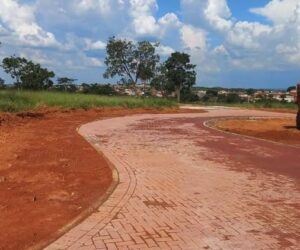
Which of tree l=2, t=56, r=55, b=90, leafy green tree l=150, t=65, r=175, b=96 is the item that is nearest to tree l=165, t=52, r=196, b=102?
leafy green tree l=150, t=65, r=175, b=96

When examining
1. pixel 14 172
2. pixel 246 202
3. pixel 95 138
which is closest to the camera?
pixel 246 202

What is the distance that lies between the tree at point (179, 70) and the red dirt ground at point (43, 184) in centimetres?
3985

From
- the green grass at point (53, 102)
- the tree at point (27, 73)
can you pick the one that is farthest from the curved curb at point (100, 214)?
the tree at point (27, 73)

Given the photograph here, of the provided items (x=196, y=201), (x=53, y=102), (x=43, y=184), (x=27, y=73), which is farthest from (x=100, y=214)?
(x=27, y=73)

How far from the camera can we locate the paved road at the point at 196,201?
19.0 feet

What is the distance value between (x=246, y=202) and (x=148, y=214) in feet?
5.71

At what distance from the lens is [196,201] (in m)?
7.66

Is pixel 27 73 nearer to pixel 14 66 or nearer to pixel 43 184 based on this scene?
pixel 14 66

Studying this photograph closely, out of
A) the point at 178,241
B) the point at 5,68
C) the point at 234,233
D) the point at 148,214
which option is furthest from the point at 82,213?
the point at 5,68

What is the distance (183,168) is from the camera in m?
10.6

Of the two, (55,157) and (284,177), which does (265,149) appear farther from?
(55,157)

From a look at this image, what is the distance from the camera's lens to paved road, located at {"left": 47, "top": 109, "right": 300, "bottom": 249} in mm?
5797

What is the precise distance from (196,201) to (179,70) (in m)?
48.2

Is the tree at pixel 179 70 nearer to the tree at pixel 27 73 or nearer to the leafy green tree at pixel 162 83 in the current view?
the leafy green tree at pixel 162 83
